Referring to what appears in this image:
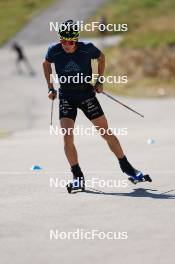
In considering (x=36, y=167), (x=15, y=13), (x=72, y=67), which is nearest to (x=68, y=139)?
(x=72, y=67)

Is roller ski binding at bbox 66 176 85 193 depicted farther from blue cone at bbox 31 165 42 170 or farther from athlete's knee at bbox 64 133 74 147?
blue cone at bbox 31 165 42 170

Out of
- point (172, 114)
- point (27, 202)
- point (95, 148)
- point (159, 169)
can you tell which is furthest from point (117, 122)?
point (27, 202)

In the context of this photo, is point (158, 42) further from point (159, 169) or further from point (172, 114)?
point (159, 169)

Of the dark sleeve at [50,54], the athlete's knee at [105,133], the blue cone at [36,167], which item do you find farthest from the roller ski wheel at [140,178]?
the blue cone at [36,167]

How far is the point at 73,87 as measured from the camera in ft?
29.7

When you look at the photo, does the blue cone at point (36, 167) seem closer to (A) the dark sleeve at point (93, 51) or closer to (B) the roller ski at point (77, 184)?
(B) the roller ski at point (77, 184)

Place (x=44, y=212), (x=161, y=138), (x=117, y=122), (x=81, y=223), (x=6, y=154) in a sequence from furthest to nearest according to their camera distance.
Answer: (x=117, y=122) → (x=161, y=138) → (x=6, y=154) → (x=44, y=212) → (x=81, y=223)

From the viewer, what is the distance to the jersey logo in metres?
8.97

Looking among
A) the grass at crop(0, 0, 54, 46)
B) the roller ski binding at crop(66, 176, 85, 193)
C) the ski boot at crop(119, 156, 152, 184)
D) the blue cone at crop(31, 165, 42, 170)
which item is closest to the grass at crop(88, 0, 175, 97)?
the grass at crop(0, 0, 54, 46)

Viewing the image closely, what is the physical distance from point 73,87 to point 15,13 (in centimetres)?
4390

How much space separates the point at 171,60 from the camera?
3008 cm

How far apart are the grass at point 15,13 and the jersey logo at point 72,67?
37.1 metres

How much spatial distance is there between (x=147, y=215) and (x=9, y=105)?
18.0 metres

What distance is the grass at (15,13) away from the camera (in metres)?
48.3
